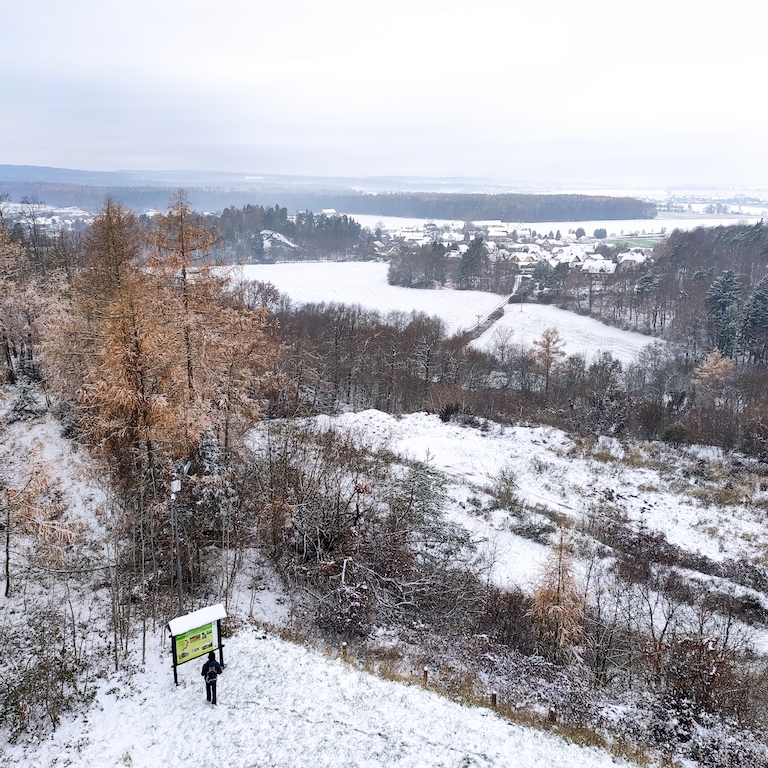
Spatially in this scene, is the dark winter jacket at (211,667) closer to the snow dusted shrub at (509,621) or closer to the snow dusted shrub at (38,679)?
the snow dusted shrub at (38,679)

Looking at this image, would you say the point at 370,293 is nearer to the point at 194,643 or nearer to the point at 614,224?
the point at 194,643

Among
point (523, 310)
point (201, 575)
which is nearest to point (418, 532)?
point (201, 575)

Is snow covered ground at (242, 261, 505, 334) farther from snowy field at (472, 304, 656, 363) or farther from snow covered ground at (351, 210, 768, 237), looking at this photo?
snow covered ground at (351, 210, 768, 237)

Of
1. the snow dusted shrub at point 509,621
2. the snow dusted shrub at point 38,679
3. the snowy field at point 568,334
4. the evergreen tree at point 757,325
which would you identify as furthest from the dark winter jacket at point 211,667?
the evergreen tree at point 757,325

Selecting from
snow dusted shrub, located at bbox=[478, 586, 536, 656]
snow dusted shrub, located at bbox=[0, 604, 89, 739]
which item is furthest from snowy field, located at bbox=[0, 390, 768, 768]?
snow dusted shrub, located at bbox=[478, 586, 536, 656]

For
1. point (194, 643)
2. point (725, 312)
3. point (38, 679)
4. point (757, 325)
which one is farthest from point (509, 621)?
point (725, 312)
